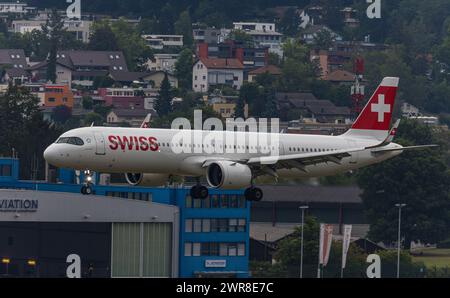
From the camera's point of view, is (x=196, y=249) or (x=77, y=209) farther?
(x=196, y=249)

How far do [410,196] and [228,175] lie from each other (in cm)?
8397

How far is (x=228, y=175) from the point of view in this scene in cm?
5747

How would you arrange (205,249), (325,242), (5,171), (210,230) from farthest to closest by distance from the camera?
(5,171) < (210,230) < (205,249) < (325,242)

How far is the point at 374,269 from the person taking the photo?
98.9m

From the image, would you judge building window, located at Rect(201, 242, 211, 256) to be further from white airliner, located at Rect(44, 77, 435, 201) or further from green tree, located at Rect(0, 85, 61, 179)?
green tree, located at Rect(0, 85, 61, 179)

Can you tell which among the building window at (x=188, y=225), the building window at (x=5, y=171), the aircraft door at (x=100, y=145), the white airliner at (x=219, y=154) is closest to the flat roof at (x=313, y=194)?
the building window at (x=5, y=171)

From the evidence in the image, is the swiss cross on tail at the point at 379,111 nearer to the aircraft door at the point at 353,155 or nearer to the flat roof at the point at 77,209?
the aircraft door at the point at 353,155

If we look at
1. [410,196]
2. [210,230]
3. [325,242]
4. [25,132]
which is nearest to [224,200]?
[210,230]

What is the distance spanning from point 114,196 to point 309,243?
1702cm

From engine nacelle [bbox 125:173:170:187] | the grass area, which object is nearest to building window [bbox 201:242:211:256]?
the grass area

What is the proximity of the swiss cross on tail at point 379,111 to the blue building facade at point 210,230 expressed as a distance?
20.5 metres

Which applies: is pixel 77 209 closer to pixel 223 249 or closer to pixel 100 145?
pixel 223 249

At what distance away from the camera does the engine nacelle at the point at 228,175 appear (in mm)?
57562
